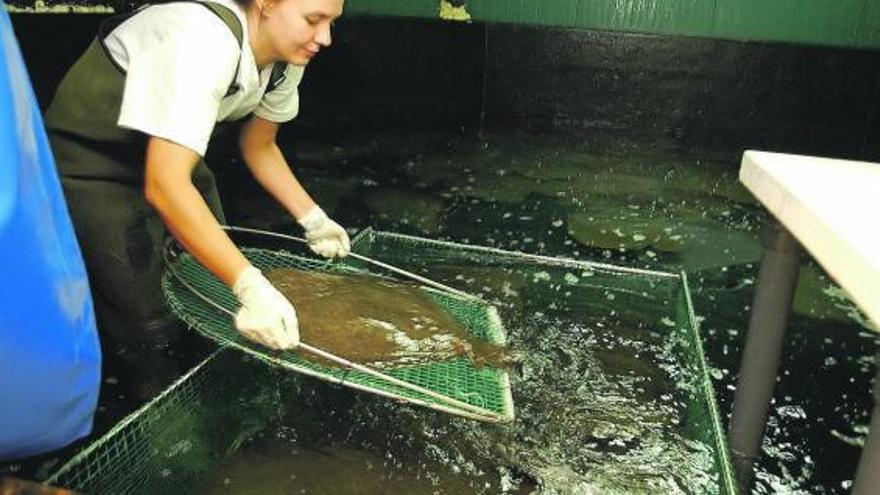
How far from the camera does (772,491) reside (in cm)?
244

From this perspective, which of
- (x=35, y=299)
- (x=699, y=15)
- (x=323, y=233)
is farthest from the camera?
(x=699, y=15)

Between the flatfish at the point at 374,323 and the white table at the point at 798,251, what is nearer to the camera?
the white table at the point at 798,251

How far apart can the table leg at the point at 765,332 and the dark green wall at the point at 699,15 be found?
6.59 meters

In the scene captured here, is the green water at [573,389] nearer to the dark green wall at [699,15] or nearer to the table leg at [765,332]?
the table leg at [765,332]

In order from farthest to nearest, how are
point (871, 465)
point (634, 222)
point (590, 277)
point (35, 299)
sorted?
point (634, 222)
point (590, 277)
point (871, 465)
point (35, 299)

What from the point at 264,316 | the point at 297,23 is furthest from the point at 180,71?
the point at 264,316

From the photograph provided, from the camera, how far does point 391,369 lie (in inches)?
78.7

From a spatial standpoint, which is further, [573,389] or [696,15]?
[696,15]

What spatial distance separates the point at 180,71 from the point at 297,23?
1.42ft

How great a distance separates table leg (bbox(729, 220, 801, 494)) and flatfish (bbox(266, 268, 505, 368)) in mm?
808

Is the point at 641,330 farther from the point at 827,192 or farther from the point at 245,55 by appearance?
the point at 245,55

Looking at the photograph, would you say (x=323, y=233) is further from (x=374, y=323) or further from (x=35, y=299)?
(x=35, y=299)

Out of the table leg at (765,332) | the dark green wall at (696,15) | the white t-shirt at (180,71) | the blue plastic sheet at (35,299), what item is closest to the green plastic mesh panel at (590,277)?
the table leg at (765,332)

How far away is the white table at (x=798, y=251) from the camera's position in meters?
1.03
